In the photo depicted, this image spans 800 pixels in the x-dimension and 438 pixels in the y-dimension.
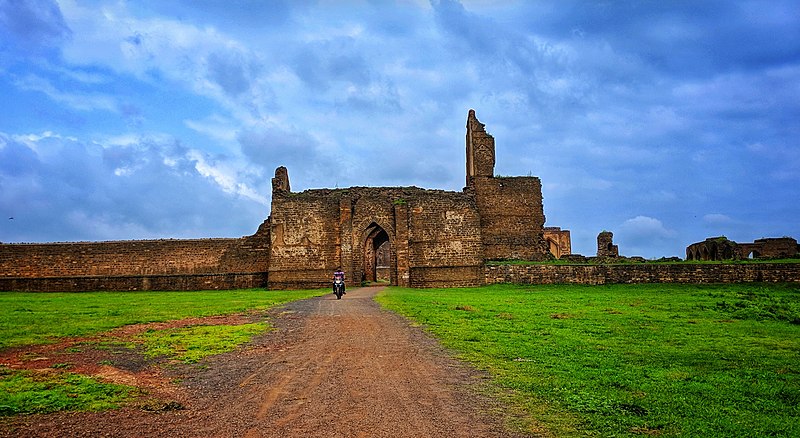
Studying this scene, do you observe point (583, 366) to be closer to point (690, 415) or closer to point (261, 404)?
point (690, 415)

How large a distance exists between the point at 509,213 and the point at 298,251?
1390cm

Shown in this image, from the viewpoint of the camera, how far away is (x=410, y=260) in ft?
95.1

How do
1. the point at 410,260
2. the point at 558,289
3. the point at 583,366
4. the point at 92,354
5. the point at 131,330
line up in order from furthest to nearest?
the point at 410,260, the point at 558,289, the point at 131,330, the point at 92,354, the point at 583,366

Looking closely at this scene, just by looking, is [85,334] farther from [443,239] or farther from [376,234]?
[376,234]

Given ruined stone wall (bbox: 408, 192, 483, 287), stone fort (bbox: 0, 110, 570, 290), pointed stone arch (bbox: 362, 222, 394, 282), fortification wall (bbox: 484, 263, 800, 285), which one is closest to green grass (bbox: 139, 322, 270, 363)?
fortification wall (bbox: 484, 263, 800, 285)

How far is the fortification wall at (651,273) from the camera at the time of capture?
78.3 feet

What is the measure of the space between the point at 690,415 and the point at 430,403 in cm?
222

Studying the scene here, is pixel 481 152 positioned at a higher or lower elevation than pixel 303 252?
higher

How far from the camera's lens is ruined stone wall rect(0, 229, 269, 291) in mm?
29938

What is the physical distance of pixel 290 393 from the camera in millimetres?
5738

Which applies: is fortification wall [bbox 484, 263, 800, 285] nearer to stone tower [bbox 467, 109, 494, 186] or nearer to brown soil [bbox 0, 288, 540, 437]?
stone tower [bbox 467, 109, 494, 186]

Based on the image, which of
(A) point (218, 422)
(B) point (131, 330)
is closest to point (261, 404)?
(A) point (218, 422)

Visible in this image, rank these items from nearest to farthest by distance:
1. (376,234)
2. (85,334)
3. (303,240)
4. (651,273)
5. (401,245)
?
(85,334) → (651,273) → (401,245) → (303,240) → (376,234)

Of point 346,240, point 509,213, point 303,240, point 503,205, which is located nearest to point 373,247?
point 346,240
